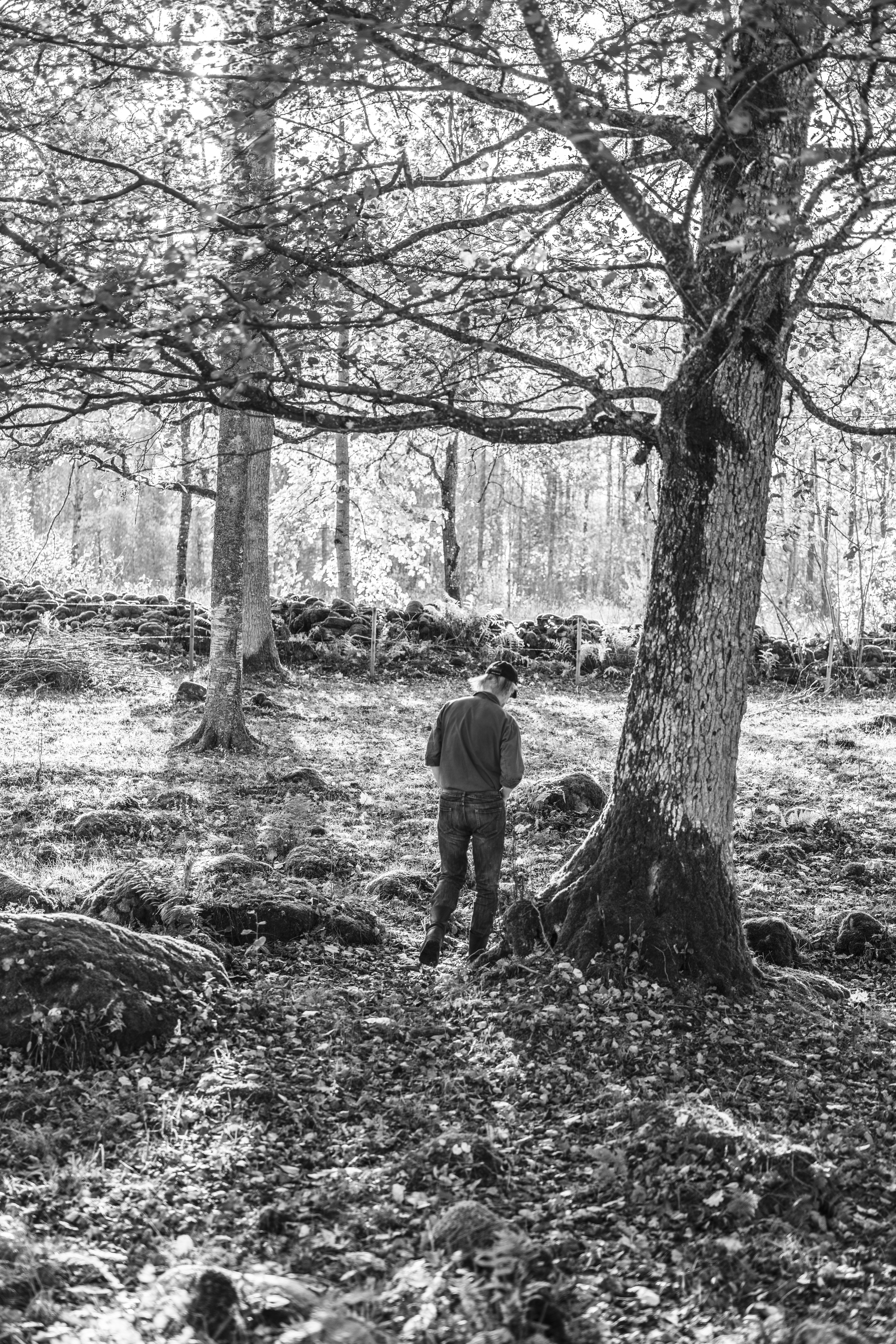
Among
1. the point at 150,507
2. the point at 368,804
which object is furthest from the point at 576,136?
the point at 150,507

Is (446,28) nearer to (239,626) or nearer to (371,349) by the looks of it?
(371,349)

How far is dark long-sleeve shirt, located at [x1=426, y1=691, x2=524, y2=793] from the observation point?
700cm

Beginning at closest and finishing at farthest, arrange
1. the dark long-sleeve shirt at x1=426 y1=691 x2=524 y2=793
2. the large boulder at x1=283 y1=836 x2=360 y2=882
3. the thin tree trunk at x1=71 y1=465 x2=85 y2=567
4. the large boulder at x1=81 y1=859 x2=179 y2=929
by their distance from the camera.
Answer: the large boulder at x1=81 y1=859 x2=179 y2=929
the dark long-sleeve shirt at x1=426 y1=691 x2=524 y2=793
the large boulder at x1=283 y1=836 x2=360 y2=882
the thin tree trunk at x1=71 y1=465 x2=85 y2=567

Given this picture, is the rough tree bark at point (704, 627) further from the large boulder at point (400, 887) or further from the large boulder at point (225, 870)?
the large boulder at point (225, 870)

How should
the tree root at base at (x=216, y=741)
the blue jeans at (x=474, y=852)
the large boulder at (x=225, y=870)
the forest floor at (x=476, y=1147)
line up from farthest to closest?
1. the tree root at base at (x=216, y=741)
2. the large boulder at (x=225, y=870)
3. the blue jeans at (x=474, y=852)
4. the forest floor at (x=476, y=1147)

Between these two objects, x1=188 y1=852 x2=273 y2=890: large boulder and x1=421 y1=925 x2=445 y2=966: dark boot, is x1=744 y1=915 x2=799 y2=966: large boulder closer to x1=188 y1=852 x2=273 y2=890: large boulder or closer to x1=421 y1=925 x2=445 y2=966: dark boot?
x1=421 y1=925 x2=445 y2=966: dark boot

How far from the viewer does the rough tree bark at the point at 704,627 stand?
634cm

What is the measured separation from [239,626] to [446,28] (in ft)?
26.9

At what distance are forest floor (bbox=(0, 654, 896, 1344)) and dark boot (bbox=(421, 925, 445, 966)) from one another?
91 millimetres

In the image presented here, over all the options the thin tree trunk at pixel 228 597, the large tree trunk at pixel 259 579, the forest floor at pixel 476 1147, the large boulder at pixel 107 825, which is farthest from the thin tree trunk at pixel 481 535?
the forest floor at pixel 476 1147

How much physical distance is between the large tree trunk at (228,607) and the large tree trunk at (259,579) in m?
3.89

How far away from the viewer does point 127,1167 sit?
4215mm

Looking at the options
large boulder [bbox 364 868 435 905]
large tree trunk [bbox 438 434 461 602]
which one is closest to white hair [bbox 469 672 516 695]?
large boulder [bbox 364 868 435 905]

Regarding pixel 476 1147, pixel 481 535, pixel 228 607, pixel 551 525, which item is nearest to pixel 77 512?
pixel 481 535
